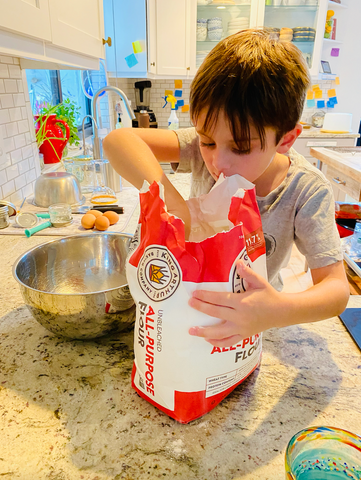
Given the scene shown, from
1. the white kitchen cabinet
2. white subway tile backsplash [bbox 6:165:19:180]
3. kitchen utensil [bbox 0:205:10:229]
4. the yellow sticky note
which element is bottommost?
kitchen utensil [bbox 0:205:10:229]

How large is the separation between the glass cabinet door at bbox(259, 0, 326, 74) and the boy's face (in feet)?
11.5

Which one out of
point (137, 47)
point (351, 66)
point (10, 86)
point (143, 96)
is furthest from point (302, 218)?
point (351, 66)

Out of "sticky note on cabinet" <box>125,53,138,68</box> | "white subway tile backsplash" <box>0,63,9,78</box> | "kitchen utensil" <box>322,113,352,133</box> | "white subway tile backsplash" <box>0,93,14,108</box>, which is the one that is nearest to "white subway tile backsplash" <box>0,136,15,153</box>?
"white subway tile backsplash" <box>0,93,14,108</box>

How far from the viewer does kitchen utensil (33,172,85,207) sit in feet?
4.84

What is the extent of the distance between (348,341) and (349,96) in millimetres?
4511

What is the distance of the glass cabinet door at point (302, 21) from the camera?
348cm

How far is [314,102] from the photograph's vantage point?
4254 mm

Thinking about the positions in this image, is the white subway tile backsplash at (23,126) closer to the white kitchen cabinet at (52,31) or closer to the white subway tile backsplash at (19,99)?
the white subway tile backsplash at (19,99)

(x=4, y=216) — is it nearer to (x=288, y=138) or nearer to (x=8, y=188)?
(x=8, y=188)

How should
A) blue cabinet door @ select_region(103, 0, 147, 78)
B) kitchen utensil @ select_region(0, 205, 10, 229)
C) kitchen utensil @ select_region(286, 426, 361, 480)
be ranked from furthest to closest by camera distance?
blue cabinet door @ select_region(103, 0, 147, 78)
kitchen utensil @ select_region(0, 205, 10, 229)
kitchen utensil @ select_region(286, 426, 361, 480)

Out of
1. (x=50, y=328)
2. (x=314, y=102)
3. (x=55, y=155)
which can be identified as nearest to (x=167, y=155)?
(x=50, y=328)

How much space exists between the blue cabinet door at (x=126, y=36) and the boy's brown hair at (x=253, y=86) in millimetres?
2839

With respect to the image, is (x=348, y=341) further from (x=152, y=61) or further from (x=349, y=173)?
(x=152, y=61)

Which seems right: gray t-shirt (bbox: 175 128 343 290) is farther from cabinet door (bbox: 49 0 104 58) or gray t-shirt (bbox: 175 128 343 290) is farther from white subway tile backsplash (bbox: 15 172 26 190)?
white subway tile backsplash (bbox: 15 172 26 190)
